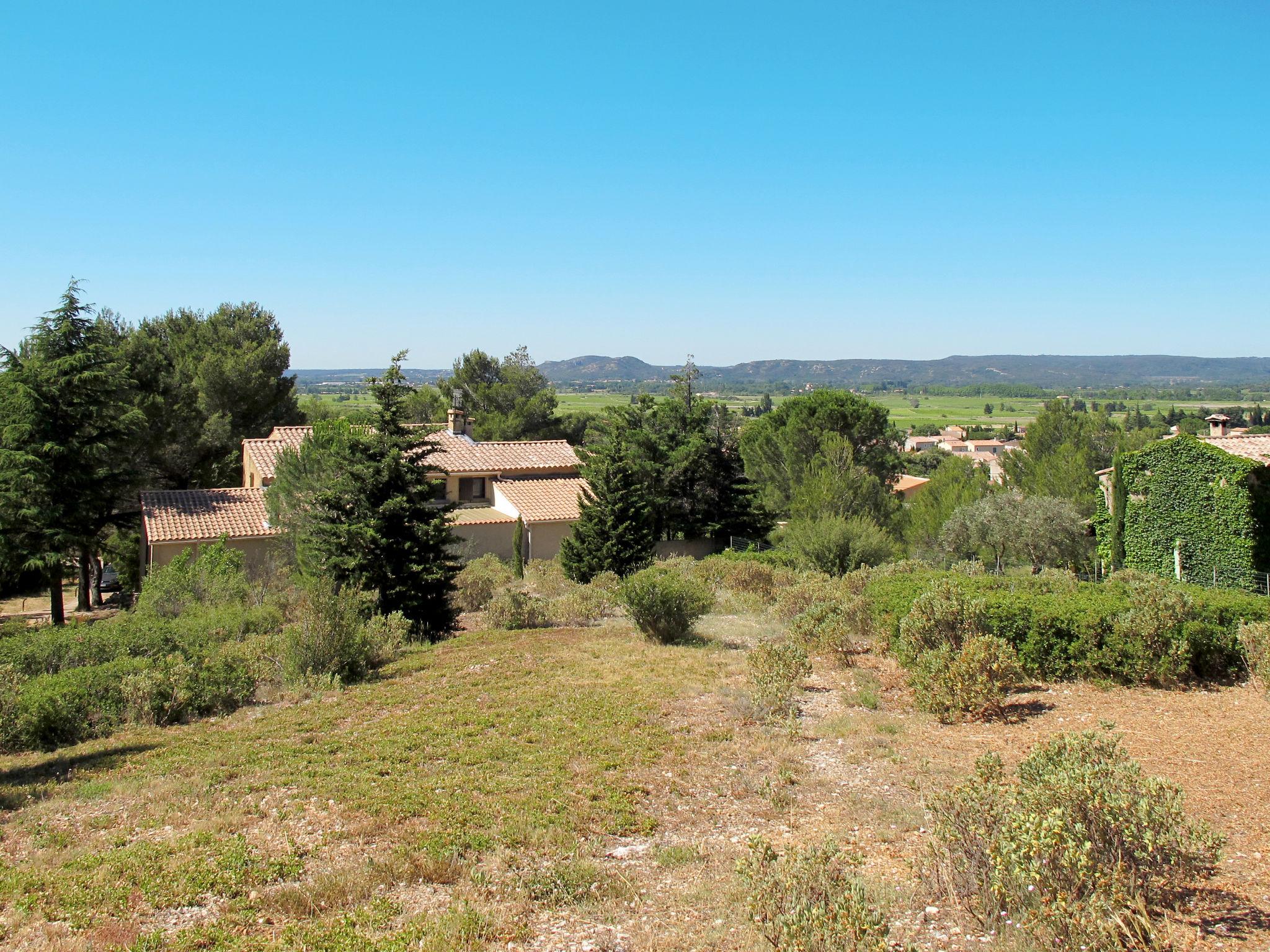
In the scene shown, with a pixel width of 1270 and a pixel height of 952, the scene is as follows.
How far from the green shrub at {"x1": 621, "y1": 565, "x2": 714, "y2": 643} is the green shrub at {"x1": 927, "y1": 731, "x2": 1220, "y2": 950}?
9669 millimetres

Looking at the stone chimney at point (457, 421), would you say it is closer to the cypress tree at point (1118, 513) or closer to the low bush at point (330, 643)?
the low bush at point (330, 643)

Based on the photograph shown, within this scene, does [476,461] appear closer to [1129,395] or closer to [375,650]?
[375,650]

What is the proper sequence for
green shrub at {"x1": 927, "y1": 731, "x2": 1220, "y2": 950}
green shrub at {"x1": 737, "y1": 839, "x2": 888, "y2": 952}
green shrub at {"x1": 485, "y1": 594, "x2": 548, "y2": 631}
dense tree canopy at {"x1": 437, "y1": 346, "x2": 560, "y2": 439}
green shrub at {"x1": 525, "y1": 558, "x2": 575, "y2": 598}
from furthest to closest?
dense tree canopy at {"x1": 437, "y1": 346, "x2": 560, "y2": 439}, green shrub at {"x1": 525, "y1": 558, "x2": 575, "y2": 598}, green shrub at {"x1": 485, "y1": 594, "x2": 548, "y2": 631}, green shrub at {"x1": 927, "y1": 731, "x2": 1220, "y2": 950}, green shrub at {"x1": 737, "y1": 839, "x2": 888, "y2": 952}

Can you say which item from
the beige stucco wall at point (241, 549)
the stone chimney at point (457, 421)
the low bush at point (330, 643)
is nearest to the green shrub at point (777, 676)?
the low bush at point (330, 643)

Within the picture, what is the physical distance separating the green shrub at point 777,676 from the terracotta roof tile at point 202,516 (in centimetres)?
1600

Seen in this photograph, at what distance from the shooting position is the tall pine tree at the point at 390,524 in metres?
16.6

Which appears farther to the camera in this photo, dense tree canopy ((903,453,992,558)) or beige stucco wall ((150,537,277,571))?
dense tree canopy ((903,453,992,558))

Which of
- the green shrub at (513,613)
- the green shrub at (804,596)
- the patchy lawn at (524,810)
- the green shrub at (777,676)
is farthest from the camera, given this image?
the green shrub at (513,613)

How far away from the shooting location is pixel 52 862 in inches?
241

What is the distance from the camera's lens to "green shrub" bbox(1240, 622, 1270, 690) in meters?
9.37

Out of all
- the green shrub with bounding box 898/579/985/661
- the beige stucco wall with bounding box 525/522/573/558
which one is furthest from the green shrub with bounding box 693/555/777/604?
the green shrub with bounding box 898/579/985/661

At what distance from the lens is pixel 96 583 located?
94.0ft

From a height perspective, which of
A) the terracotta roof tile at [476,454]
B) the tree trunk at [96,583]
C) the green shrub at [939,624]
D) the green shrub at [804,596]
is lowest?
the tree trunk at [96,583]

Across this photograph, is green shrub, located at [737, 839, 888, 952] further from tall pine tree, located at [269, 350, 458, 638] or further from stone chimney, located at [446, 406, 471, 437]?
stone chimney, located at [446, 406, 471, 437]
